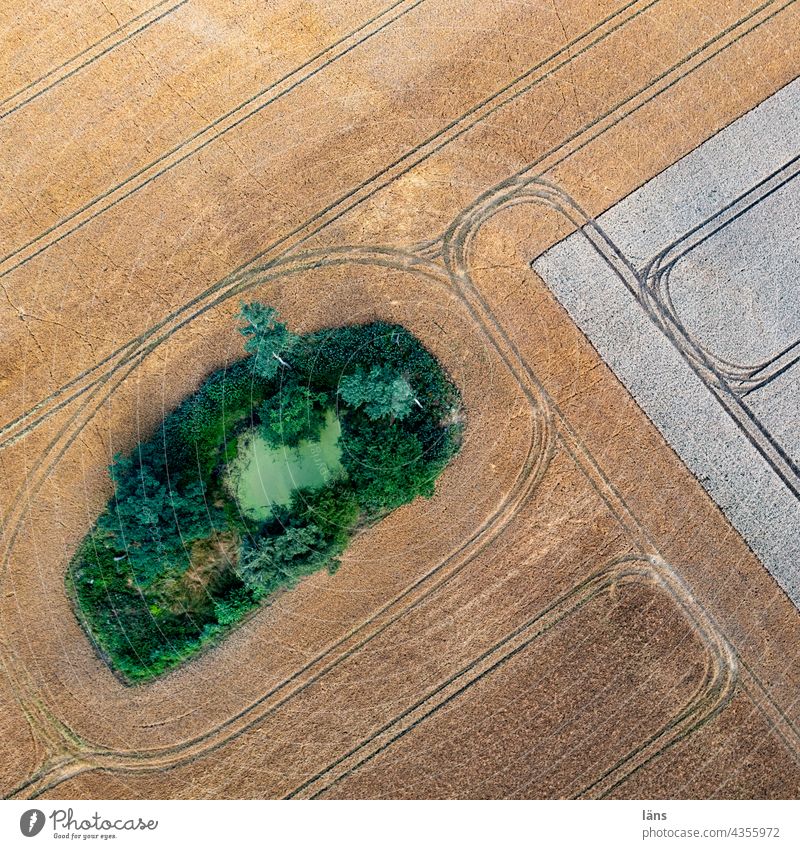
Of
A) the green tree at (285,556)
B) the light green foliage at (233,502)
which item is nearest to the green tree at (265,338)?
the light green foliage at (233,502)

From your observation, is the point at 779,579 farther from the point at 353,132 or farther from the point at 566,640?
the point at 353,132

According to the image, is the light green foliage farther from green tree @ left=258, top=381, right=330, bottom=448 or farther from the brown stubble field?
the brown stubble field

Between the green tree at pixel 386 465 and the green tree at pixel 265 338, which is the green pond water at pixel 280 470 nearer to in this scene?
the green tree at pixel 386 465

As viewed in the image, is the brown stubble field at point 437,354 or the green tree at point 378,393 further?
the brown stubble field at point 437,354

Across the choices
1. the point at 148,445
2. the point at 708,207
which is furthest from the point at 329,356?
the point at 708,207

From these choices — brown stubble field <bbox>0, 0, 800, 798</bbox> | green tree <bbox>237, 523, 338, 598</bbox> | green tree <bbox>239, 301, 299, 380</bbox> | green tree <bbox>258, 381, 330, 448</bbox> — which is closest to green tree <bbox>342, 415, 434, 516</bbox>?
brown stubble field <bbox>0, 0, 800, 798</bbox>

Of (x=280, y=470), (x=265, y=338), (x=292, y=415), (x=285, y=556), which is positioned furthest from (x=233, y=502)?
(x=265, y=338)
